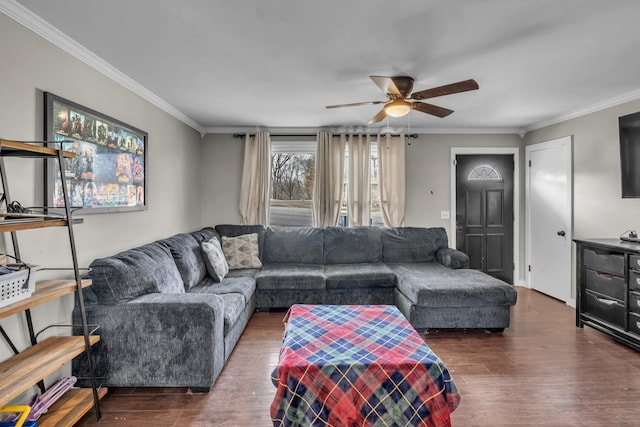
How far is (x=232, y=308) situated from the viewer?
2.68 metres

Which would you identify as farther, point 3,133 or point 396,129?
point 396,129

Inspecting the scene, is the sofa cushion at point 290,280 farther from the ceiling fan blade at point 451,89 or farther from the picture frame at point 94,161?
the ceiling fan blade at point 451,89

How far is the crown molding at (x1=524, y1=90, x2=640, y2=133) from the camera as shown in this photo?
3.30 meters

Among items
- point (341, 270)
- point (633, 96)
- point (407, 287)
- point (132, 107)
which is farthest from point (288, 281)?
point (633, 96)

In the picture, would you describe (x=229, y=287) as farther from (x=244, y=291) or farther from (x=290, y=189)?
(x=290, y=189)

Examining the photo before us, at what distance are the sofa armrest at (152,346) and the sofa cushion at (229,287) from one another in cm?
85

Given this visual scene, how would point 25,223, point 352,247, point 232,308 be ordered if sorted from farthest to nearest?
point 352,247, point 232,308, point 25,223

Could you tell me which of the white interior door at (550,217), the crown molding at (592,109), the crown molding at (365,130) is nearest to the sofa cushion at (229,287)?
the crown molding at (365,130)

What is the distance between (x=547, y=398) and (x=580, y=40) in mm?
2426

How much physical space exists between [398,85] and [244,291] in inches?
93.6

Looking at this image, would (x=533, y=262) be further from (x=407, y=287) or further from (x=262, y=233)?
(x=262, y=233)

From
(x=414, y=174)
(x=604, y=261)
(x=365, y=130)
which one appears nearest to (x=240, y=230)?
(x=365, y=130)

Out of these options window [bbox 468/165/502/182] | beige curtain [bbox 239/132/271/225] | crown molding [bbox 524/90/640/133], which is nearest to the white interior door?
crown molding [bbox 524/90/640/133]

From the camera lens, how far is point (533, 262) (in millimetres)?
4730
